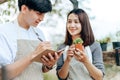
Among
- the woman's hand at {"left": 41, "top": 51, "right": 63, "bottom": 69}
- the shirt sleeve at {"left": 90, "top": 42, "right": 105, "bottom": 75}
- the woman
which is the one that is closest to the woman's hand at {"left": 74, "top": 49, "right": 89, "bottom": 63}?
the woman

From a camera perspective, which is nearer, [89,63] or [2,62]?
[2,62]

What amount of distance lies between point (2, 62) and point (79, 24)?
0.60 m

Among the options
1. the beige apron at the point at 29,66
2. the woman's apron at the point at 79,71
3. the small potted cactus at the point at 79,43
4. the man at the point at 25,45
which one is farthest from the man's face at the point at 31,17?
the woman's apron at the point at 79,71

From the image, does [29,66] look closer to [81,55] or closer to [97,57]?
[81,55]

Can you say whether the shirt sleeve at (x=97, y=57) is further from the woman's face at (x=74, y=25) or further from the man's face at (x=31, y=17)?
the man's face at (x=31, y=17)

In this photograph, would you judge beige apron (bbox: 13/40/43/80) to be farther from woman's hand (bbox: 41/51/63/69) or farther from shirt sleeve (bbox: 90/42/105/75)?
shirt sleeve (bbox: 90/42/105/75)

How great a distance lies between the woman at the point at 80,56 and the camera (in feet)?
5.67

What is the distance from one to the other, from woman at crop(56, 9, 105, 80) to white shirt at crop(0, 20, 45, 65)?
277mm

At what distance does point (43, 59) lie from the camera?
1508 mm

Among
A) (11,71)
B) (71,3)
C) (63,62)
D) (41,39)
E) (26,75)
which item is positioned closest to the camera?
(11,71)

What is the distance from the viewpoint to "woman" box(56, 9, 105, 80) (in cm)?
173

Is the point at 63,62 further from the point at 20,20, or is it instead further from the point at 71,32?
the point at 20,20

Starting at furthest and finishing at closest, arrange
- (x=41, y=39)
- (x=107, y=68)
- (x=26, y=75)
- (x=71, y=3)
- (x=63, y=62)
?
(x=107, y=68), (x=71, y=3), (x=63, y=62), (x=41, y=39), (x=26, y=75)

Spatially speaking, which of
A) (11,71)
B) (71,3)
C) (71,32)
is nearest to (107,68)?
(71,3)
